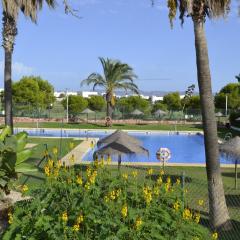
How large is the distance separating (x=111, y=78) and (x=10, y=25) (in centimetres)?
2927

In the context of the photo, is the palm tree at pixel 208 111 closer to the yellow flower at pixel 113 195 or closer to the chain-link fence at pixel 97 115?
the yellow flower at pixel 113 195

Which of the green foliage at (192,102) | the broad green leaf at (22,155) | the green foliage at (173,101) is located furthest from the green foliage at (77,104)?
the broad green leaf at (22,155)

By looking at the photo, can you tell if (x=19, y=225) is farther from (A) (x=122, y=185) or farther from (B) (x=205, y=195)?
(B) (x=205, y=195)

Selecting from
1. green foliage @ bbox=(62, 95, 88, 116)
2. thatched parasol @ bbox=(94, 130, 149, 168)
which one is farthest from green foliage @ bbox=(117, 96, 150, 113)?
thatched parasol @ bbox=(94, 130, 149, 168)

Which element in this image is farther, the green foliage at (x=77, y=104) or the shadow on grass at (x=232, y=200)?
the green foliage at (x=77, y=104)

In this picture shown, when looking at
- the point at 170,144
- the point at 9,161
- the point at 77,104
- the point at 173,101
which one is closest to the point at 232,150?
the point at 9,161

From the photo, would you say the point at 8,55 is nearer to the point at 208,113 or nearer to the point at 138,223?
the point at 208,113

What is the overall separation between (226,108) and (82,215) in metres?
57.8

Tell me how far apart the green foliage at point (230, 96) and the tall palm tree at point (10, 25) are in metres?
46.1

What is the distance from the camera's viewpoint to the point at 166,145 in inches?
1414

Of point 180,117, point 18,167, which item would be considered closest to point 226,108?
point 180,117

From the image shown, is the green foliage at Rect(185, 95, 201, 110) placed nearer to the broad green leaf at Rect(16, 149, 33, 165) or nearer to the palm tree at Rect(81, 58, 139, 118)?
the palm tree at Rect(81, 58, 139, 118)

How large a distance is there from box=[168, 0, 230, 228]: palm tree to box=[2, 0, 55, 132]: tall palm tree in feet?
31.8

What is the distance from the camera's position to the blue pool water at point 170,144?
89.8 ft
